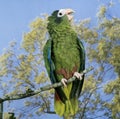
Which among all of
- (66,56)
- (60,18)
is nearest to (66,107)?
(66,56)

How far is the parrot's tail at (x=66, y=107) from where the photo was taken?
3422 millimetres

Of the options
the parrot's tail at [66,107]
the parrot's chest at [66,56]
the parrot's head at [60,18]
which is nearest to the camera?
the parrot's tail at [66,107]

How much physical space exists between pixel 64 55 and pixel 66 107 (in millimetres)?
474

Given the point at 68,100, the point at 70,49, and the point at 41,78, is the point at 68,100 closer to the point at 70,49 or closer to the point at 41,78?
the point at 70,49

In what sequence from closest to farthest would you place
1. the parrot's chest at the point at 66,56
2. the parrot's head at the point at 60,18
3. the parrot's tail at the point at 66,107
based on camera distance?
1. the parrot's tail at the point at 66,107
2. the parrot's chest at the point at 66,56
3. the parrot's head at the point at 60,18

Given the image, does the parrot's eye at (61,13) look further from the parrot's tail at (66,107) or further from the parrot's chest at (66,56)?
the parrot's tail at (66,107)

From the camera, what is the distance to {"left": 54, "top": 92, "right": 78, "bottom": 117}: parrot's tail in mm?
3422

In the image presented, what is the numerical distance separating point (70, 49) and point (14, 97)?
1.45 meters

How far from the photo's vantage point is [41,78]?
8.05m

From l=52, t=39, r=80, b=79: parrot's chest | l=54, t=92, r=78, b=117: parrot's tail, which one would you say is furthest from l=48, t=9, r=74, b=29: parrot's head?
l=54, t=92, r=78, b=117: parrot's tail

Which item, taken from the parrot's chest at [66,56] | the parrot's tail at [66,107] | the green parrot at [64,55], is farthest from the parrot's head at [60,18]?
the parrot's tail at [66,107]

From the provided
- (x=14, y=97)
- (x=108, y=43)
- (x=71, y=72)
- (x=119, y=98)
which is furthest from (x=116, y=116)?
(x=14, y=97)

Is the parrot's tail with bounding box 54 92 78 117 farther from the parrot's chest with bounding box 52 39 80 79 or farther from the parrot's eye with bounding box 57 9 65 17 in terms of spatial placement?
the parrot's eye with bounding box 57 9 65 17

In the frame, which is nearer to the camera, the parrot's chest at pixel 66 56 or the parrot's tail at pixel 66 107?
the parrot's tail at pixel 66 107
